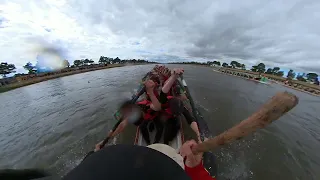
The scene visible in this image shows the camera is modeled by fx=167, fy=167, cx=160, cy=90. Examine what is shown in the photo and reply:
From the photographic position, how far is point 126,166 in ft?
4.06

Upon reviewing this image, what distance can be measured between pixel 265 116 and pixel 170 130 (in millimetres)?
4003

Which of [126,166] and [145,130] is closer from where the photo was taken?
[126,166]

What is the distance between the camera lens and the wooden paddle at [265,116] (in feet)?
3.08

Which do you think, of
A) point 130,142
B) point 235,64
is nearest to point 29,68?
point 130,142

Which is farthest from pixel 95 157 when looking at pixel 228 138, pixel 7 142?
pixel 7 142

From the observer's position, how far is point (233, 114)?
11242 mm

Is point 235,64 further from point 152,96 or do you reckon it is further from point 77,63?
point 152,96

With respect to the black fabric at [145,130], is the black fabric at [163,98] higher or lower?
higher

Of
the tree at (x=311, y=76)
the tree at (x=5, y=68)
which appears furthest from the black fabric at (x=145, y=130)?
the tree at (x=311, y=76)

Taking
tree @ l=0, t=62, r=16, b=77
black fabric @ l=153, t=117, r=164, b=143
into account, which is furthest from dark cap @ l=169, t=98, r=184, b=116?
tree @ l=0, t=62, r=16, b=77

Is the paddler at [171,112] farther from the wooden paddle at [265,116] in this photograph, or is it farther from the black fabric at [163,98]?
the wooden paddle at [265,116]

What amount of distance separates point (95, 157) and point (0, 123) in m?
15.2

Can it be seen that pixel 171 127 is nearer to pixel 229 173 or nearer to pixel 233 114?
pixel 229 173

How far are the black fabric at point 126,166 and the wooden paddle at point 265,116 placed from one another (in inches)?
18.3
